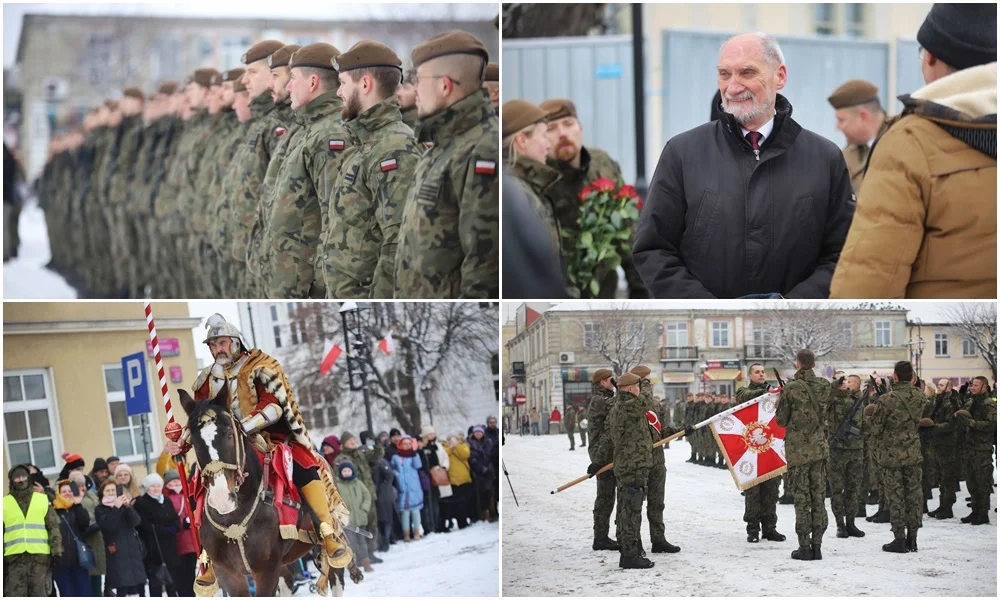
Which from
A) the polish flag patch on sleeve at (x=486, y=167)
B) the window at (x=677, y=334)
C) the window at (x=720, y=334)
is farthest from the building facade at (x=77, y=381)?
the window at (x=720, y=334)

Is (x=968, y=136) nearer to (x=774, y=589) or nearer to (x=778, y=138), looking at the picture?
(x=778, y=138)

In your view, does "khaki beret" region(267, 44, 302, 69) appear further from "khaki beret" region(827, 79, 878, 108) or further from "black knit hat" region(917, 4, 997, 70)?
"black knit hat" region(917, 4, 997, 70)

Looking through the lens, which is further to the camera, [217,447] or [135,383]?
[135,383]

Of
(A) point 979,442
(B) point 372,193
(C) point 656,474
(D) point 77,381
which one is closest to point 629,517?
(C) point 656,474

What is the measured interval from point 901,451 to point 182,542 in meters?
3.83

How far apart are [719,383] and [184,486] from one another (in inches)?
110

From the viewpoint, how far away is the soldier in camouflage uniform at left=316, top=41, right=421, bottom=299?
280 inches

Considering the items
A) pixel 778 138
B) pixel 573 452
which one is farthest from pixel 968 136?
pixel 573 452

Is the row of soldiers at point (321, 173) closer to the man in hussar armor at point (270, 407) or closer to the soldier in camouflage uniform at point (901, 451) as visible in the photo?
the man in hussar armor at point (270, 407)

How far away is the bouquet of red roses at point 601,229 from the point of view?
727cm

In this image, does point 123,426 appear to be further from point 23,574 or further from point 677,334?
point 677,334

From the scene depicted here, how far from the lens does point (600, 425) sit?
7488mm

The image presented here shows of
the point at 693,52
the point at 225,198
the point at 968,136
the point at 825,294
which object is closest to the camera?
the point at 968,136

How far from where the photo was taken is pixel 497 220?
7.09 metres
